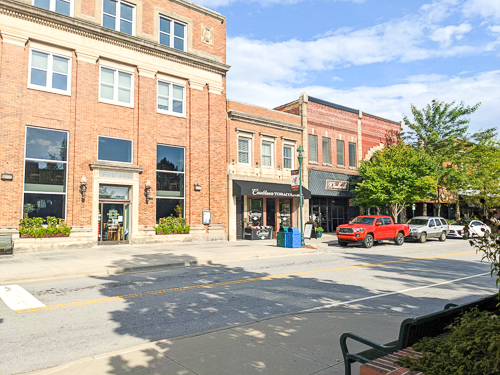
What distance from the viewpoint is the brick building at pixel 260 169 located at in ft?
81.6

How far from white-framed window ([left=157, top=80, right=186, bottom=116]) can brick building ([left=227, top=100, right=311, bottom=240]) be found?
336 cm

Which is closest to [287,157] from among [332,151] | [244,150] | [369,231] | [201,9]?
[244,150]

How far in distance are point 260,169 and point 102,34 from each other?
1264 centimetres

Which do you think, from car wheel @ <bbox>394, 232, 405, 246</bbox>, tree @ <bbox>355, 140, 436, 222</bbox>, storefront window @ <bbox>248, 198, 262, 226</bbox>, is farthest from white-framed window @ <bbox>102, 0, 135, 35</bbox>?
car wheel @ <bbox>394, 232, 405, 246</bbox>

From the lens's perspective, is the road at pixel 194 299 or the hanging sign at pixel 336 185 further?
the hanging sign at pixel 336 185

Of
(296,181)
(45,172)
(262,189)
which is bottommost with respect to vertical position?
(262,189)

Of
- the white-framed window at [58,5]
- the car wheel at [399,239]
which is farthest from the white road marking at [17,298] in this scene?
the car wheel at [399,239]

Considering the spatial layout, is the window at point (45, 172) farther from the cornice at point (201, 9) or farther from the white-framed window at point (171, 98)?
the cornice at point (201, 9)

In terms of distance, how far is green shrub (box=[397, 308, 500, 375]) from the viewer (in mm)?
2520

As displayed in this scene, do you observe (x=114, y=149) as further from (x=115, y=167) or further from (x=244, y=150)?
(x=244, y=150)

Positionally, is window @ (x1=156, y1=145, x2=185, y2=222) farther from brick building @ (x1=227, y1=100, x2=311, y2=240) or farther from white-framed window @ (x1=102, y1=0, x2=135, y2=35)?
white-framed window @ (x1=102, y1=0, x2=135, y2=35)

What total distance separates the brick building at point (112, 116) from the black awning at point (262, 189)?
3.29ft

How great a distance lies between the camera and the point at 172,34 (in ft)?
74.8

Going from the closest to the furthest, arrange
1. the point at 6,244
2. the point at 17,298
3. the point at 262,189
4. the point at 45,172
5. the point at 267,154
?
the point at 17,298
the point at 6,244
the point at 45,172
the point at 262,189
the point at 267,154
